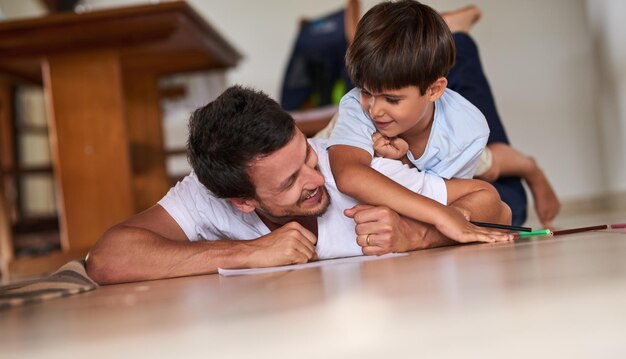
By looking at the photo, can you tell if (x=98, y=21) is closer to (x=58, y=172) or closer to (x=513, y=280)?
(x=58, y=172)

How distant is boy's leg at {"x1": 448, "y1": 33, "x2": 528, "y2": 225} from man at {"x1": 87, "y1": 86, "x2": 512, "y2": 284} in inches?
29.1

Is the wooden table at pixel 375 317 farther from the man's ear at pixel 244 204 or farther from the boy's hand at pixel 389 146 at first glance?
the boy's hand at pixel 389 146

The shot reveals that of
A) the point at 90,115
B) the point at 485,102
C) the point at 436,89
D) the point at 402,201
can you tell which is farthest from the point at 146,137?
the point at 402,201

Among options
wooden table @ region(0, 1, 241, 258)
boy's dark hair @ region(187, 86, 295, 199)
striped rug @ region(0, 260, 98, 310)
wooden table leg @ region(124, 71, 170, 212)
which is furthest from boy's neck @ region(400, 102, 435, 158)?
wooden table leg @ region(124, 71, 170, 212)

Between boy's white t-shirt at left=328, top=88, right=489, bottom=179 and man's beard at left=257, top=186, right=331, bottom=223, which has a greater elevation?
boy's white t-shirt at left=328, top=88, right=489, bottom=179

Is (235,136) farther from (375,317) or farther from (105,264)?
(375,317)

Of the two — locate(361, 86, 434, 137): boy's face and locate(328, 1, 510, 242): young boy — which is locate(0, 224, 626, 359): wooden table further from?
locate(361, 86, 434, 137): boy's face

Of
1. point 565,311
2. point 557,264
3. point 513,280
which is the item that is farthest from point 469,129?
point 565,311

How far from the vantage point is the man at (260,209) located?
4.77ft

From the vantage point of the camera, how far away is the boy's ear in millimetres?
1607

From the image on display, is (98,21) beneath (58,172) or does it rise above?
above

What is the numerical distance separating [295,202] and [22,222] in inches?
144

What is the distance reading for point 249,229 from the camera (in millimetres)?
1676

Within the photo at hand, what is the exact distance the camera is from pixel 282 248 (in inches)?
57.5
